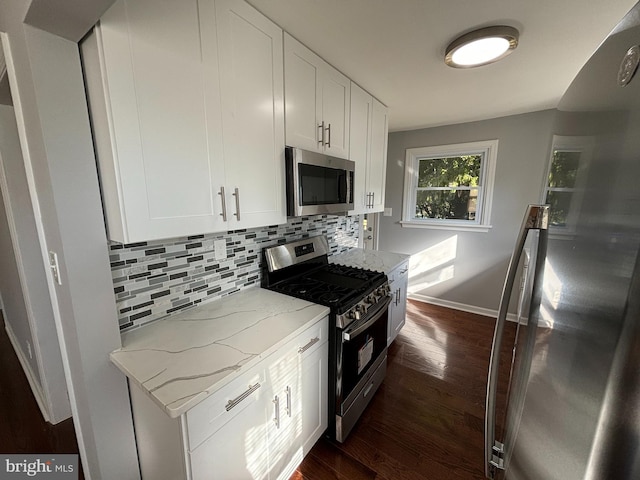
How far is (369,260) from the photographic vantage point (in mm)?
2561

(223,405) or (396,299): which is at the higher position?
(223,405)

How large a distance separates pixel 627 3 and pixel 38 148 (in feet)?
8.15

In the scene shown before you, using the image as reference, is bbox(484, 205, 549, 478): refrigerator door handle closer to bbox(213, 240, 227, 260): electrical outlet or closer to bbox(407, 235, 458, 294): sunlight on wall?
bbox(213, 240, 227, 260): electrical outlet

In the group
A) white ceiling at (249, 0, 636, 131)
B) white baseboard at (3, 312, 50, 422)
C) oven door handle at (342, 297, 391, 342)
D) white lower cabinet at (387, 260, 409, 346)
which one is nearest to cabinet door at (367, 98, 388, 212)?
white ceiling at (249, 0, 636, 131)

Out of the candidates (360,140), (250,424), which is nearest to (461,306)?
(360,140)

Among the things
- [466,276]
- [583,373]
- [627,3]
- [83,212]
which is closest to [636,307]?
[583,373]

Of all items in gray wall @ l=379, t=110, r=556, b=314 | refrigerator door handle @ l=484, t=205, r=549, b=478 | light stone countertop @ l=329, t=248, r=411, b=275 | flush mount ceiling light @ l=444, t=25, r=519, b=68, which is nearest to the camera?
refrigerator door handle @ l=484, t=205, r=549, b=478

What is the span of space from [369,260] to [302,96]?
1.58 metres

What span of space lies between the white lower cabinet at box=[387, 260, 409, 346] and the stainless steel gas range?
46 centimetres

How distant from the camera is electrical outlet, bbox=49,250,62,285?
0.96 meters

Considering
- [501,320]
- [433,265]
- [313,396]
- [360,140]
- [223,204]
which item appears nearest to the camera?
[501,320]

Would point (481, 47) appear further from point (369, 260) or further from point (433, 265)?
point (433, 265)

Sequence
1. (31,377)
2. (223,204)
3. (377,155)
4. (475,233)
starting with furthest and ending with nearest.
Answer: (475,233), (377,155), (31,377), (223,204)

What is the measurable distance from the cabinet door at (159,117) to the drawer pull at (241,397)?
683 millimetres
